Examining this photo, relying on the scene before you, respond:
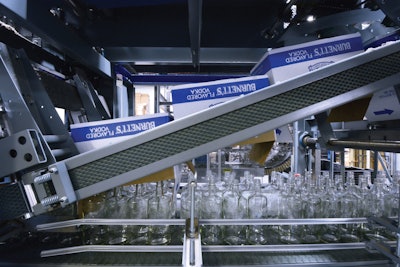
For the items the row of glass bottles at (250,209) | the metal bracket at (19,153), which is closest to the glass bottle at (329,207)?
the row of glass bottles at (250,209)

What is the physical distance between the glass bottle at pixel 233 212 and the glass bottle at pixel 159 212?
288mm

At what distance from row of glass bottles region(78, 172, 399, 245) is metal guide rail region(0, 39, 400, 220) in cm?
54

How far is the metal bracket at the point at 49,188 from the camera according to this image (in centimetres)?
63

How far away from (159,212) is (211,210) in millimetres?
272

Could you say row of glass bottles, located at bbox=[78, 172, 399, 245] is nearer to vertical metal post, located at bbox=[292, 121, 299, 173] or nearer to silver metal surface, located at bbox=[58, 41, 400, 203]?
silver metal surface, located at bbox=[58, 41, 400, 203]

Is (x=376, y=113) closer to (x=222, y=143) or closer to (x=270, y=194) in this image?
(x=270, y=194)

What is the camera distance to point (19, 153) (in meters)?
0.69

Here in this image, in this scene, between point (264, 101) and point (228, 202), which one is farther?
point (228, 202)

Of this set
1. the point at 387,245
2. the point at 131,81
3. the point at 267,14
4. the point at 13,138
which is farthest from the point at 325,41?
the point at 131,81

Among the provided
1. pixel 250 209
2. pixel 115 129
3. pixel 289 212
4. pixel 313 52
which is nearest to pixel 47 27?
pixel 115 129

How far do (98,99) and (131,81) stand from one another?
0.73 meters

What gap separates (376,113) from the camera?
120 centimetres

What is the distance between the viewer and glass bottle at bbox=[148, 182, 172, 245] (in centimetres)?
114

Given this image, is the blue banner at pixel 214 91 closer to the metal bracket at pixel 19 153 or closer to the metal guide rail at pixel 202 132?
the metal guide rail at pixel 202 132
